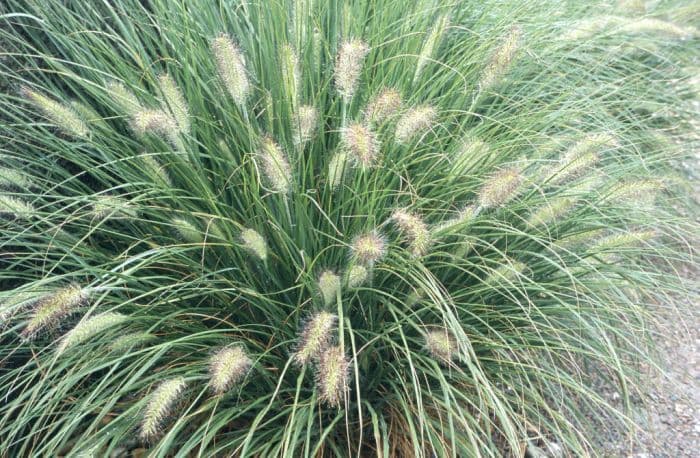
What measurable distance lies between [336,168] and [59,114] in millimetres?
920

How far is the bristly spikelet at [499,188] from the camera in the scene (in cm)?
222

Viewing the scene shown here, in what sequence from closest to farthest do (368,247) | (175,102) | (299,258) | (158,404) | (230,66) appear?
(158,404) → (368,247) → (230,66) → (175,102) → (299,258)

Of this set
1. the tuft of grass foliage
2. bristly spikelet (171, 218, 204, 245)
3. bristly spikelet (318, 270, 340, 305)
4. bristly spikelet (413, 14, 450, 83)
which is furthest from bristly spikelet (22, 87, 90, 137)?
bristly spikelet (413, 14, 450, 83)

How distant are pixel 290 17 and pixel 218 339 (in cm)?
133

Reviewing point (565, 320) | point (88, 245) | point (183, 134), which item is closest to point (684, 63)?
point (565, 320)

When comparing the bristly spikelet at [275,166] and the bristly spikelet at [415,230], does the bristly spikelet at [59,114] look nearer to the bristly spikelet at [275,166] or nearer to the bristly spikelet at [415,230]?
the bristly spikelet at [275,166]

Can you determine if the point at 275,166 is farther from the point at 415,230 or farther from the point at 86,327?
the point at 86,327

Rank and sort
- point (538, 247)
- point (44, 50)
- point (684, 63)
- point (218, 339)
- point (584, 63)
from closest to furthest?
point (218, 339) → point (538, 247) → point (44, 50) → point (584, 63) → point (684, 63)

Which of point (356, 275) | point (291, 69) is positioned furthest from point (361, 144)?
point (291, 69)

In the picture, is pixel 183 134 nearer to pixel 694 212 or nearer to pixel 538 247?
pixel 538 247

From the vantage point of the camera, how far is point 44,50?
308 cm

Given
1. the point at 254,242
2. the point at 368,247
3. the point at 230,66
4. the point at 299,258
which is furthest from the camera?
the point at 299,258

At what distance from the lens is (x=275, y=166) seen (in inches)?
87.5

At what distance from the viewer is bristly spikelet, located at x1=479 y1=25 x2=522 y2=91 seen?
2529 mm
